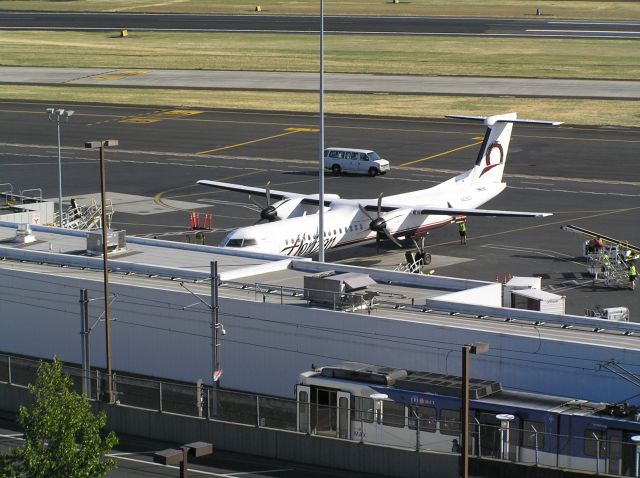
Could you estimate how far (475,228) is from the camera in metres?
79.3

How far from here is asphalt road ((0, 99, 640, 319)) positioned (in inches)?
2852

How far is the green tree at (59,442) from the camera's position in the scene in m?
31.2

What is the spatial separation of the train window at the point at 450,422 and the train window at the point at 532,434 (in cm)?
209

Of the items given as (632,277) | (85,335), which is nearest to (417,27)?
(632,277)

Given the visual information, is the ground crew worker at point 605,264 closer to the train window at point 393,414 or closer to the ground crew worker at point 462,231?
the ground crew worker at point 462,231

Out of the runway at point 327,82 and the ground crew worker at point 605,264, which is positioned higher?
the runway at point 327,82

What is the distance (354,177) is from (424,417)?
56845 mm

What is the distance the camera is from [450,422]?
38.9 meters

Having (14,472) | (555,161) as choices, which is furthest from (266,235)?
(555,161)

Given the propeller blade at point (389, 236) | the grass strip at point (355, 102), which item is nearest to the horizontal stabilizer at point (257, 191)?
the propeller blade at point (389, 236)

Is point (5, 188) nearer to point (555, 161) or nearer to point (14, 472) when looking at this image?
point (555, 161)

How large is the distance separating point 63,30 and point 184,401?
152377 millimetres

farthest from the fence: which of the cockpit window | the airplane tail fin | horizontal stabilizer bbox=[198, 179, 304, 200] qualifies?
the airplane tail fin

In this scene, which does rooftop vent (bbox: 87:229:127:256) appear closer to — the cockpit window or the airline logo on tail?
the cockpit window
